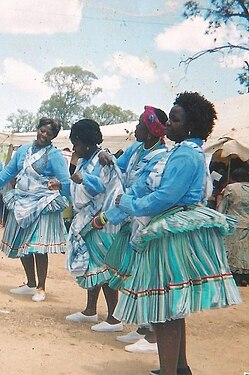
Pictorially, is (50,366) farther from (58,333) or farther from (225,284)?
(225,284)

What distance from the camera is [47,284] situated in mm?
6480

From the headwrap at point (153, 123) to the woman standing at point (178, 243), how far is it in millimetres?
546

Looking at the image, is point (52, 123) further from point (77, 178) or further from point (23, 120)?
point (23, 120)

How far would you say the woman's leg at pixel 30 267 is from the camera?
18.6 feet

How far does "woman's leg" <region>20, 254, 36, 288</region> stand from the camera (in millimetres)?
5660

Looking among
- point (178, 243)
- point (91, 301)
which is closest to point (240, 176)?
point (91, 301)

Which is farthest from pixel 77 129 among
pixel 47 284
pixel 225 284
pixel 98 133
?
pixel 47 284

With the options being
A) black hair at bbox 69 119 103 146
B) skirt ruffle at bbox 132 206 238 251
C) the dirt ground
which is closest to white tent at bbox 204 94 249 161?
the dirt ground

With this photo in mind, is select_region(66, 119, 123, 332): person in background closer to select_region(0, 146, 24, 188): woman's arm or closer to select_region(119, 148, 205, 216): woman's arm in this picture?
select_region(0, 146, 24, 188): woman's arm

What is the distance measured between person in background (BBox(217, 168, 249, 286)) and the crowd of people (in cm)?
270

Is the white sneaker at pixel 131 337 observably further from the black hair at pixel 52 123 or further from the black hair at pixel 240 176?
the black hair at pixel 240 176

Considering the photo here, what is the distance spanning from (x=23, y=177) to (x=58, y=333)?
5.39ft

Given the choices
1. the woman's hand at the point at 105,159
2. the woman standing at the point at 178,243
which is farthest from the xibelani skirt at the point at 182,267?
the woman's hand at the point at 105,159

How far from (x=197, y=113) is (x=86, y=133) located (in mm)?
1513
